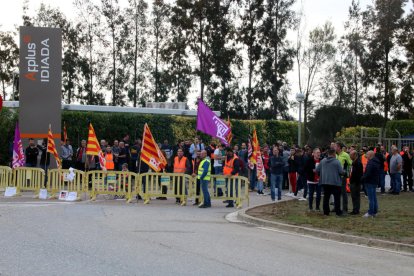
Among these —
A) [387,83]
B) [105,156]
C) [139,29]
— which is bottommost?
[105,156]

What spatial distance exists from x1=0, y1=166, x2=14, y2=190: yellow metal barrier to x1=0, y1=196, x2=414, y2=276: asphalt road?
20.7 ft

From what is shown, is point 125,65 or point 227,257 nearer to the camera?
point 227,257

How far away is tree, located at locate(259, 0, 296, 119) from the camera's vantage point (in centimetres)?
5441

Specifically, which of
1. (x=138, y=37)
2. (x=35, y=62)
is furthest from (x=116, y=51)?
(x=35, y=62)

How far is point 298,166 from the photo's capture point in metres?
24.2

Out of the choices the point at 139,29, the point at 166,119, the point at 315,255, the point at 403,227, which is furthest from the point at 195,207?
the point at 139,29

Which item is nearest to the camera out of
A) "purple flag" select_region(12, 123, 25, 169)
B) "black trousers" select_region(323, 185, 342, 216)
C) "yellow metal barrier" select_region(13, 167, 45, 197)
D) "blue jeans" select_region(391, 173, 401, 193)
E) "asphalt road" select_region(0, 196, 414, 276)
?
"asphalt road" select_region(0, 196, 414, 276)

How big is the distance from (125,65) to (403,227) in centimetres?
4256

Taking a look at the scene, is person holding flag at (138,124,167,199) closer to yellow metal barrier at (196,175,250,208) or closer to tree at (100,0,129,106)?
yellow metal barrier at (196,175,250,208)

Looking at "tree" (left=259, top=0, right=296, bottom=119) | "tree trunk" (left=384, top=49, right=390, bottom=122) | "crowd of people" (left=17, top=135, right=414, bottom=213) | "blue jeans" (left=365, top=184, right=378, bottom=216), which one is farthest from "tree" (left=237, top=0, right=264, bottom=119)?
"blue jeans" (left=365, top=184, right=378, bottom=216)

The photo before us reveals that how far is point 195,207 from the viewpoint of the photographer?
792 inches

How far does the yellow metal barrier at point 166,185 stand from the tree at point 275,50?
3561cm

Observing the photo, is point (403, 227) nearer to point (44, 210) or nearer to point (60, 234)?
point (60, 234)

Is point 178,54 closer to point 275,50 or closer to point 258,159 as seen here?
point 275,50
